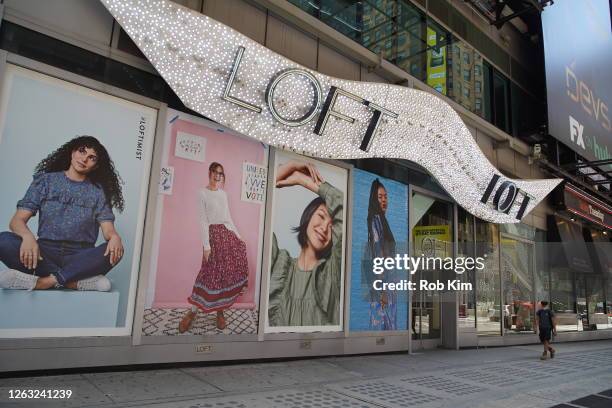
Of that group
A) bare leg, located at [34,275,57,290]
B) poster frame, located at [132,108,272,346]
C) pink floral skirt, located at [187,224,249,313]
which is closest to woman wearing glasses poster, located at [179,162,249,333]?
pink floral skirt, located at [187,224,249,313]

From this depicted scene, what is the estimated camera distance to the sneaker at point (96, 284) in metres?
5.28

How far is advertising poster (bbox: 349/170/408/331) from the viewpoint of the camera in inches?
343

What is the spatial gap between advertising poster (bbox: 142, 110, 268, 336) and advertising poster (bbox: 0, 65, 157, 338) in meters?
0.37

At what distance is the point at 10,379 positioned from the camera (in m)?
4.68

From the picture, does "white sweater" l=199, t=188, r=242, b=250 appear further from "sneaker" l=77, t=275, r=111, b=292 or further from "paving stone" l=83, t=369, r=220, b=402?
"paving stone" l=83, t=369, r=220, b=402

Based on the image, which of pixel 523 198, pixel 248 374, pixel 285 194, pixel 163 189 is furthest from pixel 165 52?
pixel 523 198

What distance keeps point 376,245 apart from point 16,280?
6.30 meters

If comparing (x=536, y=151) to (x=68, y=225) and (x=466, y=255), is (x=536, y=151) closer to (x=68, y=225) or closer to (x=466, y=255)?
(x=466, y=255)

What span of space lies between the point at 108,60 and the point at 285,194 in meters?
3.35

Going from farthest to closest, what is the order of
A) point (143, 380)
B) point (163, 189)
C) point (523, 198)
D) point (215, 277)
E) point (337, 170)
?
point (523, 198) < point (337, 170) < point (215, 277) < point (163, 189) < point (143, 380)

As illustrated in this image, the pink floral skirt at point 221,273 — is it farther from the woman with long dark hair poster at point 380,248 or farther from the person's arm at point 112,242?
the woman with long dark hair poster at point 380,248

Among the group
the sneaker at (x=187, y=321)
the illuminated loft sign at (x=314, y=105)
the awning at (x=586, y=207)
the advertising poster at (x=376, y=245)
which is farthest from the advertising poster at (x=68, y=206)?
the awning at (x=586, y=207)

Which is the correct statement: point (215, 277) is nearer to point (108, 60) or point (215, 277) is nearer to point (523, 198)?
point (108, 60)

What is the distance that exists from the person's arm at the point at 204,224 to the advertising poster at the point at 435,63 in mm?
6895
